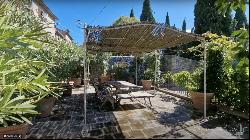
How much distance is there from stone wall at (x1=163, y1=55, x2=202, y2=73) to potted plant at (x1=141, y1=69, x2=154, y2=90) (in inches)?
108

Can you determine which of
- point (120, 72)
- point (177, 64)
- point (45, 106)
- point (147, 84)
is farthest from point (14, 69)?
point (177, 64)

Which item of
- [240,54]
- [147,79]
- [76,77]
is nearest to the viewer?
[240,54]

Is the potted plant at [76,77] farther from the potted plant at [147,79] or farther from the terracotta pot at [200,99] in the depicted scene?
the terracotta pot at [200,99]

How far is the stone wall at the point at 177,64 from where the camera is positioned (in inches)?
637

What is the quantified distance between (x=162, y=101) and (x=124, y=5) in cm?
668

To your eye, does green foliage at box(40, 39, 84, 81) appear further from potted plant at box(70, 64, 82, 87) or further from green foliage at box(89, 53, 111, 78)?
green foliage at box(89, 53, 111, 78)

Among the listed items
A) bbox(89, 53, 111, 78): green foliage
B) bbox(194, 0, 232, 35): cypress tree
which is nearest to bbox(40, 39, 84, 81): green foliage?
bbox(89, 53, 111, 78): green foliage

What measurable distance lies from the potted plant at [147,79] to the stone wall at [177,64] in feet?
8.98

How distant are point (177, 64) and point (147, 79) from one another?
336cm

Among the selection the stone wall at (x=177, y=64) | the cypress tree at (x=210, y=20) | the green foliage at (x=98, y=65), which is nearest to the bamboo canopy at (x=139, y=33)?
the stone wall at (x=177, y=64)

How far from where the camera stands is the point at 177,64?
17.3 meters

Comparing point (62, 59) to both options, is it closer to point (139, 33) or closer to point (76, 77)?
point (139, 33)

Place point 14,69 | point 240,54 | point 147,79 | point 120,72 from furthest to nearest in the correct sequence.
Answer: point 120,72, point 147,79, point 14,69, point 240,54

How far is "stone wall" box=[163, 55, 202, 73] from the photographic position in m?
16.2
